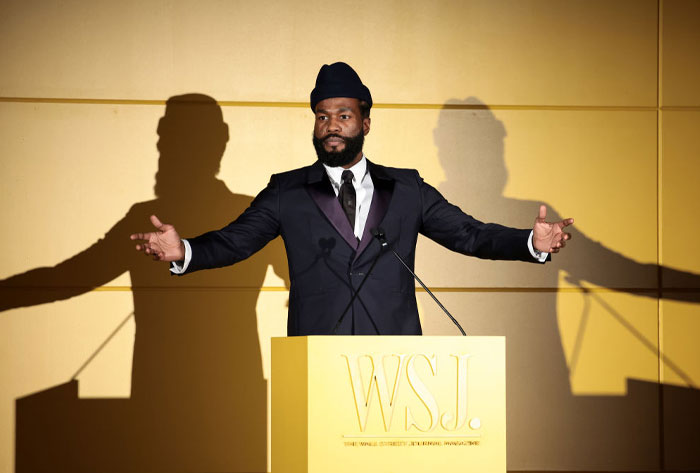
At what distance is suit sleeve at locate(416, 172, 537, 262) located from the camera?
8.10 feet

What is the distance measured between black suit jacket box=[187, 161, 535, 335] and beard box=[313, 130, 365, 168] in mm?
53

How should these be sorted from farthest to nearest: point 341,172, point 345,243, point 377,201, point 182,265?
point 341,172
point 377,201
point 345,243
point 182,265

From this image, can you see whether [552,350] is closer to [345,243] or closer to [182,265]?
[345,243]

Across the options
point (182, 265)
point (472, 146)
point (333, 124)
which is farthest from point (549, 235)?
point (472, 146)

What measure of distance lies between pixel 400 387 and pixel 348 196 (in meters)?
0.95

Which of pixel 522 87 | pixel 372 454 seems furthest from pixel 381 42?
pixel 372 454

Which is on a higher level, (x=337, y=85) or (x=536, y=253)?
(x=337, y=85)

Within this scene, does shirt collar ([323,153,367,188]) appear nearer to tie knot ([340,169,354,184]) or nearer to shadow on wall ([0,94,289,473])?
tie knot ([340,169,354,184])

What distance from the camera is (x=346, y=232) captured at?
8.39ft

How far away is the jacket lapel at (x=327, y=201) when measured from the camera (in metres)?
2.56

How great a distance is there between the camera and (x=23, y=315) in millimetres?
3572

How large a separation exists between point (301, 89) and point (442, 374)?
2.13 metres

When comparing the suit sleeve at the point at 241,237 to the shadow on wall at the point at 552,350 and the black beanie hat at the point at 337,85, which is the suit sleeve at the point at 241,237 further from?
the shadow on wall at the point at 552,350

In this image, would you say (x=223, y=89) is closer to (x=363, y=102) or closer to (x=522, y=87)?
(x=363, y=102)
